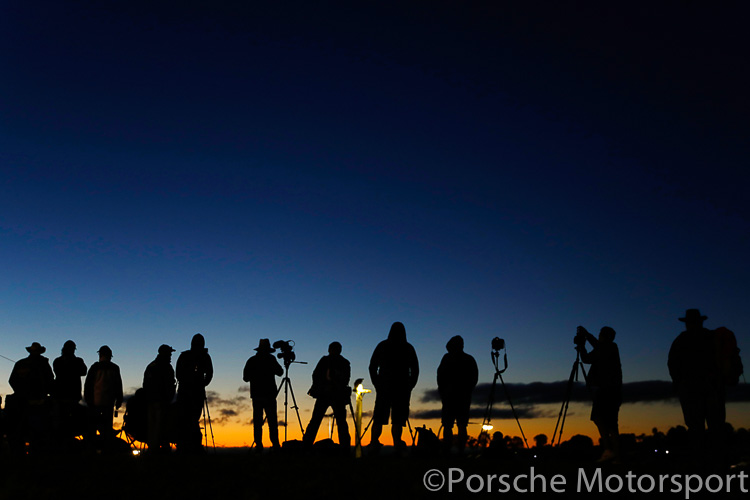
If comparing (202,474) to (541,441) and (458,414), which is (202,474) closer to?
(458,414)

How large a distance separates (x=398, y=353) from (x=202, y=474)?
178 inches

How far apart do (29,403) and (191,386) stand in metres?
2.76

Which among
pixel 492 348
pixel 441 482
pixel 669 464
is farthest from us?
pixel 492 348

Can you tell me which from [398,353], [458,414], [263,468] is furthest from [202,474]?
[458,414]

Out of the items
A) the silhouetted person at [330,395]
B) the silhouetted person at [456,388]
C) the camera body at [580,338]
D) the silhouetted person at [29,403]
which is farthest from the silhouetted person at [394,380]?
the silhouetted person at [29,403]

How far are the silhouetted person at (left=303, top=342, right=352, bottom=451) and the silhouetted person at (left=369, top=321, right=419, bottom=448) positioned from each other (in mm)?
1360

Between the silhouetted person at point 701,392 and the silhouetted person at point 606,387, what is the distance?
2.90 ft

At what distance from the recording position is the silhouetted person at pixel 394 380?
1043 centimetres

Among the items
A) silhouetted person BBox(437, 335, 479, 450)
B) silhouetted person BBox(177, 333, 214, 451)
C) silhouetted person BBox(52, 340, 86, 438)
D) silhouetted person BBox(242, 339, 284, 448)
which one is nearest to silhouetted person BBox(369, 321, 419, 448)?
silhouetted person BBox(437, 335, 479, 450)

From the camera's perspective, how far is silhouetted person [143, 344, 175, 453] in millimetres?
11719

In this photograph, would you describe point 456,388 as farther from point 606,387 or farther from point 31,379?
point 31,379

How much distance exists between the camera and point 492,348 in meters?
13.1

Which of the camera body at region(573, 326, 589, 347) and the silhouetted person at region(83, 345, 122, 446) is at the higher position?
the camera body at region(573, 326, 589, 347)

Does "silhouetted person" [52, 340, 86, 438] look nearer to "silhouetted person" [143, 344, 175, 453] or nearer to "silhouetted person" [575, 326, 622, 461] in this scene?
"silhouetted person" [143, 344, 175, 453]
